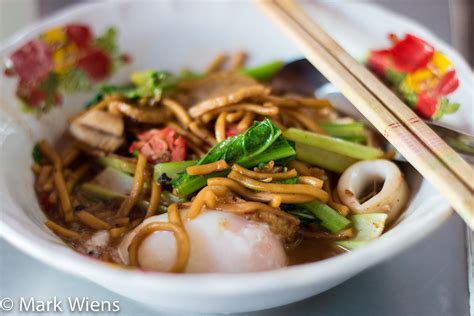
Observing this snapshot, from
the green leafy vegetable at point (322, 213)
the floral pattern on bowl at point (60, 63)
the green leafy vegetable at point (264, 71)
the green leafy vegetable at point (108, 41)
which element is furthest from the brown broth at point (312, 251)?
the green leafy vegetable at point (108, 41)

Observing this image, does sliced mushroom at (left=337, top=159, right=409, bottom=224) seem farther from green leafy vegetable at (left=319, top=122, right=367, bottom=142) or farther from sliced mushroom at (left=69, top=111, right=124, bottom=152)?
sliced mushroom at (left=69, top=111, right=124, bottom=152)

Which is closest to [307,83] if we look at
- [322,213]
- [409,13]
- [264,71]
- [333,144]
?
[264,71]

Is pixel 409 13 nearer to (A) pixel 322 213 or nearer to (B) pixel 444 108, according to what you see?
(B) pixel 444 108

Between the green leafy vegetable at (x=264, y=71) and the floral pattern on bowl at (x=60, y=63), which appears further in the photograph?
the green leafy vegetable at (x=264, y=71)

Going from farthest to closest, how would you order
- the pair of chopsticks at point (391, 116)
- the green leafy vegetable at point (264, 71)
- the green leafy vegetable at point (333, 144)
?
the green leafy vegetable at point (264, 71)
the green leafy vegetable at point (333, 144)
the pair of chopsticks at point (391, 116)

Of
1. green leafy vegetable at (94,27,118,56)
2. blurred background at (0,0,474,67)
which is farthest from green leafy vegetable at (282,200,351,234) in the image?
blurred background at (0,0,474,67)

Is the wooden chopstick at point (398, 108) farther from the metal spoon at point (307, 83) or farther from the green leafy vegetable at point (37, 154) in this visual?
the green leafy vegetable at point (37, 154)

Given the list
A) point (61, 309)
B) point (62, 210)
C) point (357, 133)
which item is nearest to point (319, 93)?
point (357, 133)
